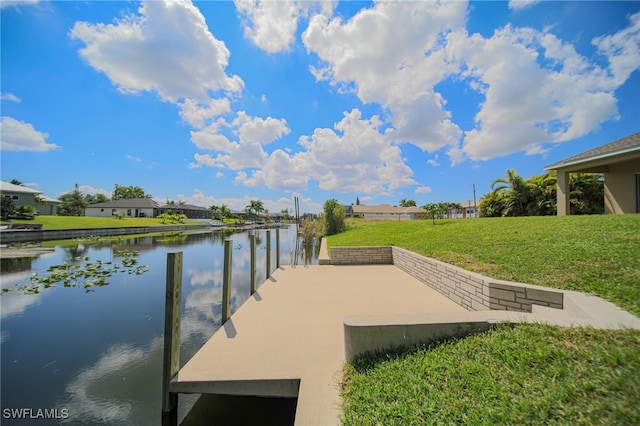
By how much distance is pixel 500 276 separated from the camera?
165 inches

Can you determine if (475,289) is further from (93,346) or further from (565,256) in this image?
(93,346)

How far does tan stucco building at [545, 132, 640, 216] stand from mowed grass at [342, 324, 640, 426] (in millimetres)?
10563

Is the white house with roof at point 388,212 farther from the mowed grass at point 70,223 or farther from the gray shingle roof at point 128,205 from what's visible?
the gray shingle roof at point 128,205

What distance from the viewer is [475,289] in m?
4.24

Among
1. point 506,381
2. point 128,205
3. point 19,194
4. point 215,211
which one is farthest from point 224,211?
point 506,381

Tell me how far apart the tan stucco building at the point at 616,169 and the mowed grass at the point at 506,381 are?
416 inches

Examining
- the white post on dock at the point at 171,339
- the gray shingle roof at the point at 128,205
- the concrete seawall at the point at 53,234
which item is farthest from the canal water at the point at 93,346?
the gray shingle roof at the point at 128,205

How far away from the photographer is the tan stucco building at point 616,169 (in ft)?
29.6

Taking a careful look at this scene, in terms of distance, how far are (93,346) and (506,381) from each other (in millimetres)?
5827

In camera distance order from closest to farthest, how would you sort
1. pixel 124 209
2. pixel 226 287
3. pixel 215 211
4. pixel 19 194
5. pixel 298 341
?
pixel 298 341, pixel 226 287, pixel 19 194, pixel 124 209, pixel 215 211

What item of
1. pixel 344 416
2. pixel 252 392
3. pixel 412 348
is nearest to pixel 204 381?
pixel 252 392

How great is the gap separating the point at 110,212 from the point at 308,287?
55.5 m

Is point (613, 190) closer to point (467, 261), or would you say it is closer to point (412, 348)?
point (467, 261)

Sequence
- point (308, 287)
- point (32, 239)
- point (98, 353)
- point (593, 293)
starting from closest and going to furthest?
point (593, 293)
point (98, 353)
point (308, 287)
point (32, 239)
